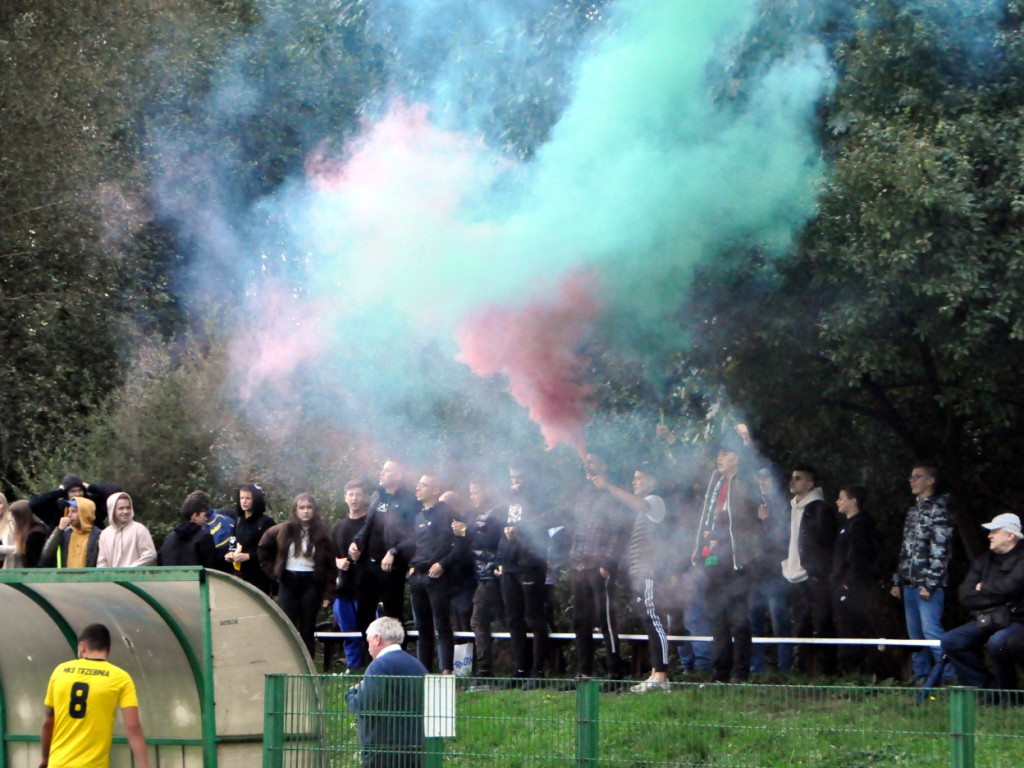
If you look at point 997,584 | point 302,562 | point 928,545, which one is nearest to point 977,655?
point 997,584

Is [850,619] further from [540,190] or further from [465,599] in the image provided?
[540,190]

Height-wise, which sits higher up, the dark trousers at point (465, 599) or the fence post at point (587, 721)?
the dark trousers at point (465, 599)

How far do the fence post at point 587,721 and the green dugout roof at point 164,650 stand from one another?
2.15m

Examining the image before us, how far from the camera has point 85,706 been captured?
838cm

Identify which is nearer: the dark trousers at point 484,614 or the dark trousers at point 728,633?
the dark trousers at point 728,633

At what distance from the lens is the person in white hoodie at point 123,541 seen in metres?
12.5

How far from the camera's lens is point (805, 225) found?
36.7ft

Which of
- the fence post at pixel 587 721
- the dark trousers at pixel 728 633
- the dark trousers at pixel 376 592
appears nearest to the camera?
the fence post at pixel 587 721

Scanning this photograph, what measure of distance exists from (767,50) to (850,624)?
16.1 ft

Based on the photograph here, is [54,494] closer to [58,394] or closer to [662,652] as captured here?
[662,652]

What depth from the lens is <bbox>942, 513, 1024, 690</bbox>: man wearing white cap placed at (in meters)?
9.70

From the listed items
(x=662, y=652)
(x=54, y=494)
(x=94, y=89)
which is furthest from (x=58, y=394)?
(x=662, y=652)

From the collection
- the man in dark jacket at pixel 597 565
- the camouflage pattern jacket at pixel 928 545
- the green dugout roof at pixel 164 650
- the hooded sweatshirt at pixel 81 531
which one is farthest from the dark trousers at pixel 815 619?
the hooded sweatshirt at pixel 81 531

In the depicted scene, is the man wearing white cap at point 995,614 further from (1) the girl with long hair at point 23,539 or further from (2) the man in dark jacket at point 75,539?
(1) the girl with long hair at point 23,539
